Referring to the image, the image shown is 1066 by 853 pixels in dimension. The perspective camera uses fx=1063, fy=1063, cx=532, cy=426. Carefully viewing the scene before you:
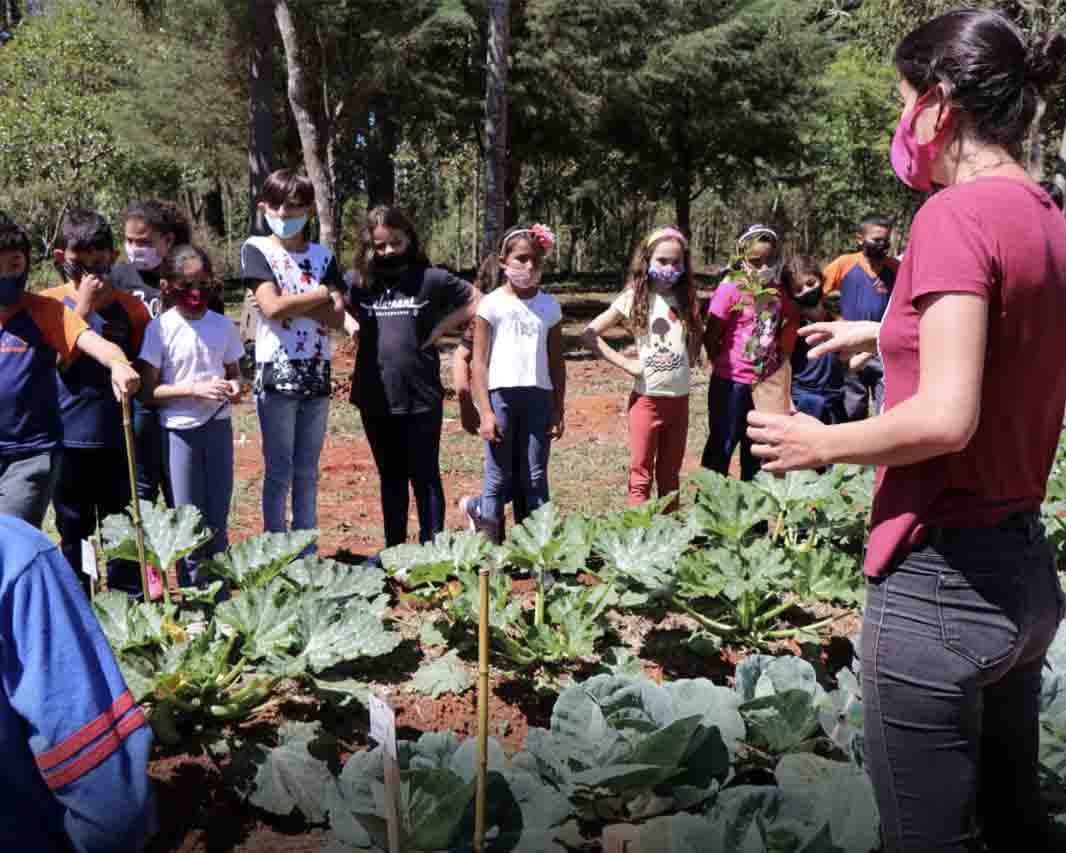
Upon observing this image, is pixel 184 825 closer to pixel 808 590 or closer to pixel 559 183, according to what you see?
pixel 808 590

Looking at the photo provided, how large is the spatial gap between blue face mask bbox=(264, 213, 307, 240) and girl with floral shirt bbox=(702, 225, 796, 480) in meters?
2.07

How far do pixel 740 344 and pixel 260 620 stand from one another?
3.06 m

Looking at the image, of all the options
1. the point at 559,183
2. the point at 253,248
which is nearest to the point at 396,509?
the point at 253,248

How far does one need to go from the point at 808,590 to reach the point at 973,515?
7.21ft

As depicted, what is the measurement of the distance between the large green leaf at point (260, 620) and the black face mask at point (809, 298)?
341 cm

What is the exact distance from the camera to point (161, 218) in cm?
478

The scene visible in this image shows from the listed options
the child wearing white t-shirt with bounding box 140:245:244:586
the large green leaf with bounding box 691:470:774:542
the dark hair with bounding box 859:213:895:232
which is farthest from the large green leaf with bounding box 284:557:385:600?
the dark hair with bounding box 859:213:895:232

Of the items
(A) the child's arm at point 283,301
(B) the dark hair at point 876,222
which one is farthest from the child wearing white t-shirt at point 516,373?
(B) the dark hair at point 876,222

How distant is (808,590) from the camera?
390 centimetres

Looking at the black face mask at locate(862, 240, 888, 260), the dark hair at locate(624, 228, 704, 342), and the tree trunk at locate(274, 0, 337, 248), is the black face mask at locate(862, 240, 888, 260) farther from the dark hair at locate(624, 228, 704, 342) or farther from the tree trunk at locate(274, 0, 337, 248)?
the tree trunk at locate(274, 0, 337, 248)

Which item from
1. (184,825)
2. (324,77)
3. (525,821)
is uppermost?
(324,77)

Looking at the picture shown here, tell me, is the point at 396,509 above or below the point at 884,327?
below

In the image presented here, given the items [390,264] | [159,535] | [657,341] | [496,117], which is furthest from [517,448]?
[496,117]

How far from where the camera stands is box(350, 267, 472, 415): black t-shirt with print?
15.6ft
